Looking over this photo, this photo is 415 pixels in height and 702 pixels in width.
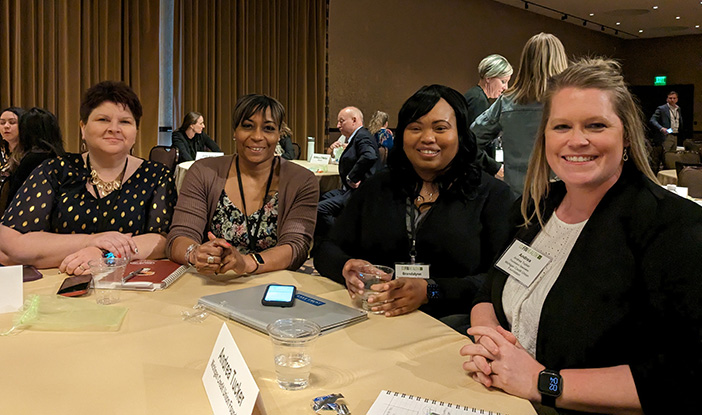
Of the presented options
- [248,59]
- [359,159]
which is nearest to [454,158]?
[359,159]

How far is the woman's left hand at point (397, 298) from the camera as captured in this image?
1378 mm

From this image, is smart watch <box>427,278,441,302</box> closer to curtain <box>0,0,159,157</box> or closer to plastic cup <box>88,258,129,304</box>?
plastic cup <box>88,258,129,304</box>

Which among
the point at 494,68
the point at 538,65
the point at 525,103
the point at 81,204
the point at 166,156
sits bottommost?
the point at 81,204

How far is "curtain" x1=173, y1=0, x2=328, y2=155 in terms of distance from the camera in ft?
24.2

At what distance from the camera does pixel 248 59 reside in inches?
315

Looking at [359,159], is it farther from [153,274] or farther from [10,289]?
[10,289]

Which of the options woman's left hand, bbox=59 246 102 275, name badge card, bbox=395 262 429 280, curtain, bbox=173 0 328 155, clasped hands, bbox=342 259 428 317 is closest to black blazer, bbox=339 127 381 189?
name badge card, bbox=395 262 429 280

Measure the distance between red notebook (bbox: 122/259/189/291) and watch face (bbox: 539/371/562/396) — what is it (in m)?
1.07

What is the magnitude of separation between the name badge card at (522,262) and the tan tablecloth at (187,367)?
0.22 m

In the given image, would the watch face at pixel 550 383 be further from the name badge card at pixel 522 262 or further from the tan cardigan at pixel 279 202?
the tan cardigan at pixel 279 202

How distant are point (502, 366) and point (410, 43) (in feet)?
30.6

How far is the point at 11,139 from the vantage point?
13.7 ft

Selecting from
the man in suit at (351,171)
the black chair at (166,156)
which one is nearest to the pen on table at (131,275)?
the man in suit at (351,171)

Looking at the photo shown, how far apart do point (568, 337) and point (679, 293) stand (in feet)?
0.76
